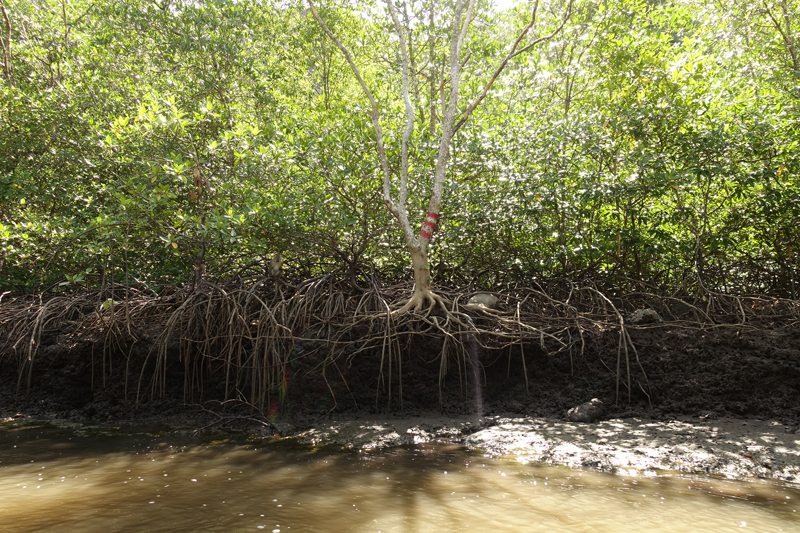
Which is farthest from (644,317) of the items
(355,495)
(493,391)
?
(355,495)

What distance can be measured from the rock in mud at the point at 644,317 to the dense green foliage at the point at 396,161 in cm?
69

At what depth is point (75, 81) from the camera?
259 inches

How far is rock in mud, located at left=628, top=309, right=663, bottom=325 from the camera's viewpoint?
461 cm

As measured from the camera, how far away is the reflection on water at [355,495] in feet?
7.77

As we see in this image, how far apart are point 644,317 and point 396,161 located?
10.7 ft

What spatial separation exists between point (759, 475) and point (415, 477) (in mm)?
2198

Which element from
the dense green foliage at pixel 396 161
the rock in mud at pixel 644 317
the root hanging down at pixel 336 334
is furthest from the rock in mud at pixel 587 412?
the dense green foliage at pixel 396 161

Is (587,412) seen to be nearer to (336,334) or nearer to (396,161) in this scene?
(336,334)

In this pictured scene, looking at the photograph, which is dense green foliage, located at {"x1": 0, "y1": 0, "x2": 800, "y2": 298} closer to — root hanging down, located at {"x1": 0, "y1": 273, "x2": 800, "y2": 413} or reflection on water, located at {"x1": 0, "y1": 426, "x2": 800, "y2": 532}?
root hanging down, located at {"x1": 0, "y1": 273, "x2": 800, "y2": 413}

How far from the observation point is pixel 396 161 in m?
5.62

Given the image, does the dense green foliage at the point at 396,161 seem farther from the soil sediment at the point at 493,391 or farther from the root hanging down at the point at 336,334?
the soil sediment at the point at 493,391

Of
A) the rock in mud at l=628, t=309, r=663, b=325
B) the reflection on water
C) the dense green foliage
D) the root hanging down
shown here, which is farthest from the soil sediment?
the dense green foliage

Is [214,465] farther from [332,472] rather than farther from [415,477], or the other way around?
[415,477]

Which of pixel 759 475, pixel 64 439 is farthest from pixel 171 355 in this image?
pixel 759 475
